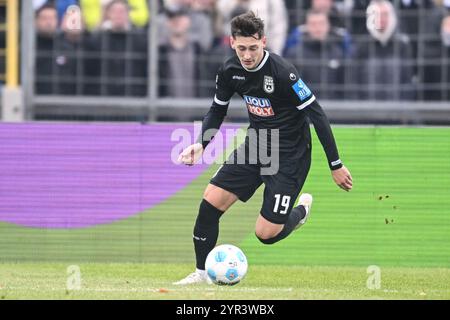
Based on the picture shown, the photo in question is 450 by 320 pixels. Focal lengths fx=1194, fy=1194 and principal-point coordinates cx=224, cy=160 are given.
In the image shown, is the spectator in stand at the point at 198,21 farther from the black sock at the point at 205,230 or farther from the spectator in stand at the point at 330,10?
the black sock at the point at 205,230

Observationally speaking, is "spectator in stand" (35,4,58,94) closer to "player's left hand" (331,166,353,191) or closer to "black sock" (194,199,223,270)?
"black sock" (194,199,223,270)

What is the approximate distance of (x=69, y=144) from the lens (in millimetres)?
12891

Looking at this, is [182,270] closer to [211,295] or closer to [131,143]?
[131,143]

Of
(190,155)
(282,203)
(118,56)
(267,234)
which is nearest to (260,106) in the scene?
(190,155)

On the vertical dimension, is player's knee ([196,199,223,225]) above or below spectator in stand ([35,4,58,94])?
below

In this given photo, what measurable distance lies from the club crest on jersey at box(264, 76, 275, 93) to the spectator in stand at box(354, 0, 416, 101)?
17.7 ft

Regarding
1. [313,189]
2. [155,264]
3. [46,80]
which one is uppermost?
[46,80]

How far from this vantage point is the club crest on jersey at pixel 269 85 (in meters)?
10.1

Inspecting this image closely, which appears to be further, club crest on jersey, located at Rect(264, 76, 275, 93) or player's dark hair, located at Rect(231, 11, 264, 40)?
club crest on jersey, located at Rect(264, 76, 275, 93)

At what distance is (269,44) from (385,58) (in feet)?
4.91

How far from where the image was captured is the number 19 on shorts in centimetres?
1038

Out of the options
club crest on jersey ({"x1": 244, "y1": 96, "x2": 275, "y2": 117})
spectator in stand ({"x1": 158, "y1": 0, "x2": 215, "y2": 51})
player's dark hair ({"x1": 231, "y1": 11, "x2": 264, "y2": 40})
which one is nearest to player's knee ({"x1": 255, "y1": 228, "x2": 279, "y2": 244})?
club crest on jersey ({"x1": 244, "y1": 96, "x2": 275, "y2": 117})

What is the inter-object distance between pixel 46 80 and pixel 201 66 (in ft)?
6.59
